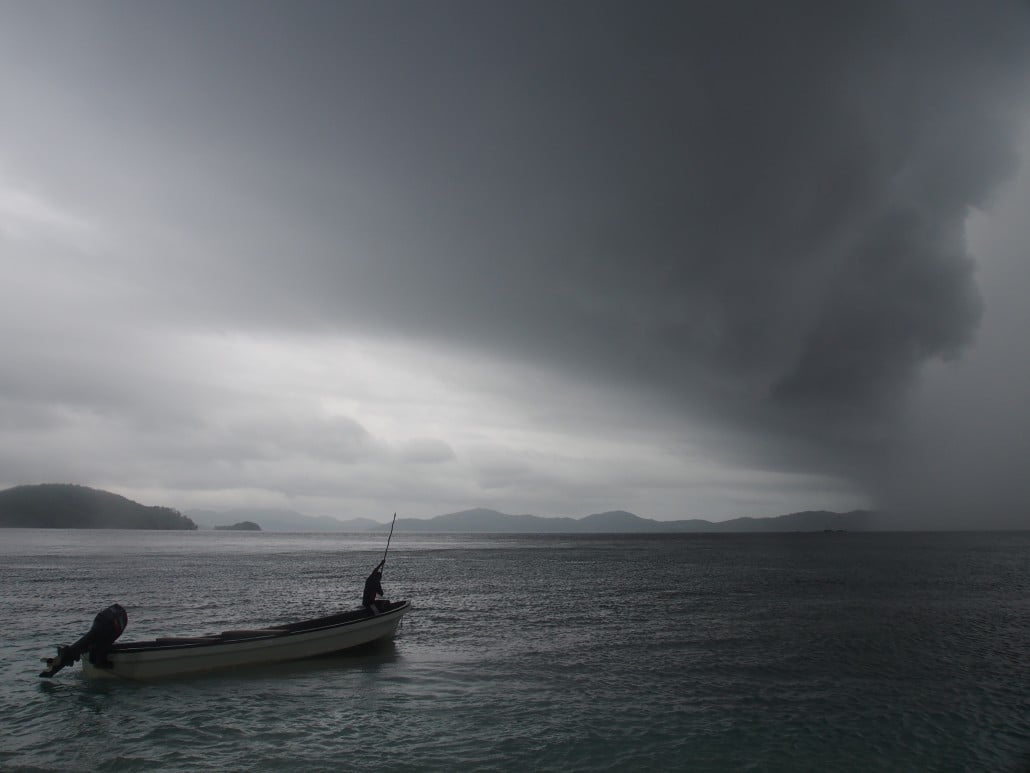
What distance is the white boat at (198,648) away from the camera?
72.3 feet

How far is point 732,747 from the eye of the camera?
16.7 metres

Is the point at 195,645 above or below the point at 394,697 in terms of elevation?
above

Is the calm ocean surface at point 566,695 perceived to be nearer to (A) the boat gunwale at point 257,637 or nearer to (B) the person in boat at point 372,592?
(A) the boat gunwale at point 257,637

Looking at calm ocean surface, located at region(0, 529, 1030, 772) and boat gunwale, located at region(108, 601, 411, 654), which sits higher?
boat gunwale, located at region(108, 601, 411, 654)

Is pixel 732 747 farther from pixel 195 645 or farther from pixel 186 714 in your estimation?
pixel 195 645

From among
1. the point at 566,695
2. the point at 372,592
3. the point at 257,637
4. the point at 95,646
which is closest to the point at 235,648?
the point at 257,637

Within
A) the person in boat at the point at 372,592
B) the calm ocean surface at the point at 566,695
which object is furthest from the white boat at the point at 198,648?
the person in boat at the point at 372,592

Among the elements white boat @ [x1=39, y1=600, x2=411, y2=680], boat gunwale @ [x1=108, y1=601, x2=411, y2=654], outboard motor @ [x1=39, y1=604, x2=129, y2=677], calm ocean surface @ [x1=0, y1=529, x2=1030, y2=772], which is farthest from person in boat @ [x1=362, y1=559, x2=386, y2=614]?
outboard motor @ [x1=39, y1=604, x2=129, y2=677]

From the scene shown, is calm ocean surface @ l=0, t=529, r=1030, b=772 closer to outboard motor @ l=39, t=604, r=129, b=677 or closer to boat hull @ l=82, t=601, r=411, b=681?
boat hull @ l=82, t=601, r=411, b=681

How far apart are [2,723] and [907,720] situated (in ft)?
91.7

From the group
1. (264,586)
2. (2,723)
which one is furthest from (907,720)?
(264,586)

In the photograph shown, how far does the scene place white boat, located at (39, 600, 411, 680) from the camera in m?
22.0

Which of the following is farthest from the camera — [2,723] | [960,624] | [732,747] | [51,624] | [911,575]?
[911,575]

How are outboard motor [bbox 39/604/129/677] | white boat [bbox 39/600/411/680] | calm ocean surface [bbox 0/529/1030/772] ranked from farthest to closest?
white boat [bbox 39/600/411/680], outboard motor [bbox 39/604/129/677], calm ocean surface [bbox 0/529/1030/772]
